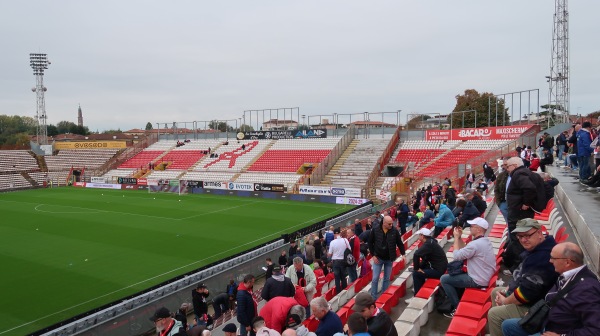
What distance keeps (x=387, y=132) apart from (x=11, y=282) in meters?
38.4

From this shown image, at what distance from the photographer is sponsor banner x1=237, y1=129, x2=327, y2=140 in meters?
49.3

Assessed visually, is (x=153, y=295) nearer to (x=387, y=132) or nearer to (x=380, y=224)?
(x=380, y=224)

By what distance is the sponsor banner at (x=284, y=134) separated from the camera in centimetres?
4931

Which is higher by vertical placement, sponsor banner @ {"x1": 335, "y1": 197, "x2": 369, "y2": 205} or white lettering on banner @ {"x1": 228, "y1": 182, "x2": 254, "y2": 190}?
white lettering on banner @ {"x1": 228, "y1": 182, "x2": 254, "y2": 190}

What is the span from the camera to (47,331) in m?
9.32

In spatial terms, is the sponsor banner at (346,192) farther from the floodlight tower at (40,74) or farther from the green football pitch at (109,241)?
the floodlight tower at (40,74)

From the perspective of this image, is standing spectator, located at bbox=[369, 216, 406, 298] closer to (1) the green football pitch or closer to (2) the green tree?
(1) the green football pitch

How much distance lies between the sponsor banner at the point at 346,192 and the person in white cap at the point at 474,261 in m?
26.0

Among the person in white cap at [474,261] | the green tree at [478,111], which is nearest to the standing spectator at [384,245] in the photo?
the person in white cap at [474,261]

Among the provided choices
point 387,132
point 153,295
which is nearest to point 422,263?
point 153,295

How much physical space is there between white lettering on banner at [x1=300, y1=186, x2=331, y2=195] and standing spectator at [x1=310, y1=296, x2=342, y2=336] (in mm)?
29250

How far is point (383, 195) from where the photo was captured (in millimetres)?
31156

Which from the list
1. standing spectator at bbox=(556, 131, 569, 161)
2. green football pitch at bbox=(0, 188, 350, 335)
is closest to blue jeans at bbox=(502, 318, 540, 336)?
green football pitch at bbox=(0, 188, 350, 335)

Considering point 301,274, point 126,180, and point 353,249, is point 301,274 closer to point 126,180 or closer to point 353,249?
point 353,249
